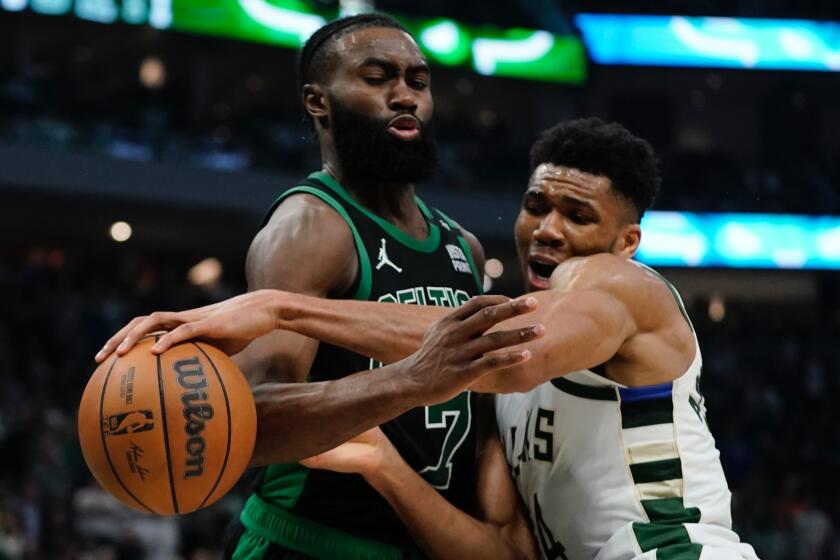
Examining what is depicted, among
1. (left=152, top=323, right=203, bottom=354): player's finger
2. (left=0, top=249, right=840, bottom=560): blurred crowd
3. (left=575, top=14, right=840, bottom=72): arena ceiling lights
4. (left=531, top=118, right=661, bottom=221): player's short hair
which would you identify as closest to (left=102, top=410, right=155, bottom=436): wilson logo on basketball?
(left=152, top=323, right=203, bottom=354): player's finger

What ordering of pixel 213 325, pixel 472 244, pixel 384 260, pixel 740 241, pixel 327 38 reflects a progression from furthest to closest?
pixel 740 241, pixel 472 244, pixel 327 38, pixel 384 260, pixel 213 325

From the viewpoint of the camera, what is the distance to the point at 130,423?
273cm

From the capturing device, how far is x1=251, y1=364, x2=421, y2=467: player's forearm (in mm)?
2812

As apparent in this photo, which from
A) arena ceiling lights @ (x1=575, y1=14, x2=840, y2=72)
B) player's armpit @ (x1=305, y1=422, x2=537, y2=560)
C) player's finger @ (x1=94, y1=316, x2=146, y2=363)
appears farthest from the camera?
arena ceiling lights @ (x1=575, y1=14, x2=840, y2=72)

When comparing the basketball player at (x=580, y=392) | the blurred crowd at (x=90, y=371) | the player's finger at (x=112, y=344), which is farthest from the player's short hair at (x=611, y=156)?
the blurred crowd at (x=90, y=371)

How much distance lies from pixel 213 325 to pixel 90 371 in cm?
1135

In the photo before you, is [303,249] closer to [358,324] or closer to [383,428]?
[358,324]

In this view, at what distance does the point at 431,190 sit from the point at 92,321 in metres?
6.31

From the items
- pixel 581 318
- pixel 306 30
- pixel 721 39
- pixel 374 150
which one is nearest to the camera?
pixel 581 318

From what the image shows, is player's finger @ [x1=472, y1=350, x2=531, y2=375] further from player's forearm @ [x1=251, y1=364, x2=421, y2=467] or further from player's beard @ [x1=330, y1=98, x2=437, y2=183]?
player's beard @ [x1=330, y1=98, x2=437, y2=183]

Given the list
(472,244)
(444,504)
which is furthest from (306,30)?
(444,504)

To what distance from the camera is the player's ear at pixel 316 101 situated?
12.5 ft

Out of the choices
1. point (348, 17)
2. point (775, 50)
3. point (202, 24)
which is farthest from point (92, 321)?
point (775, 50)

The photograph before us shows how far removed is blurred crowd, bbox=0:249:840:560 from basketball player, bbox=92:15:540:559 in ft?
21.5
